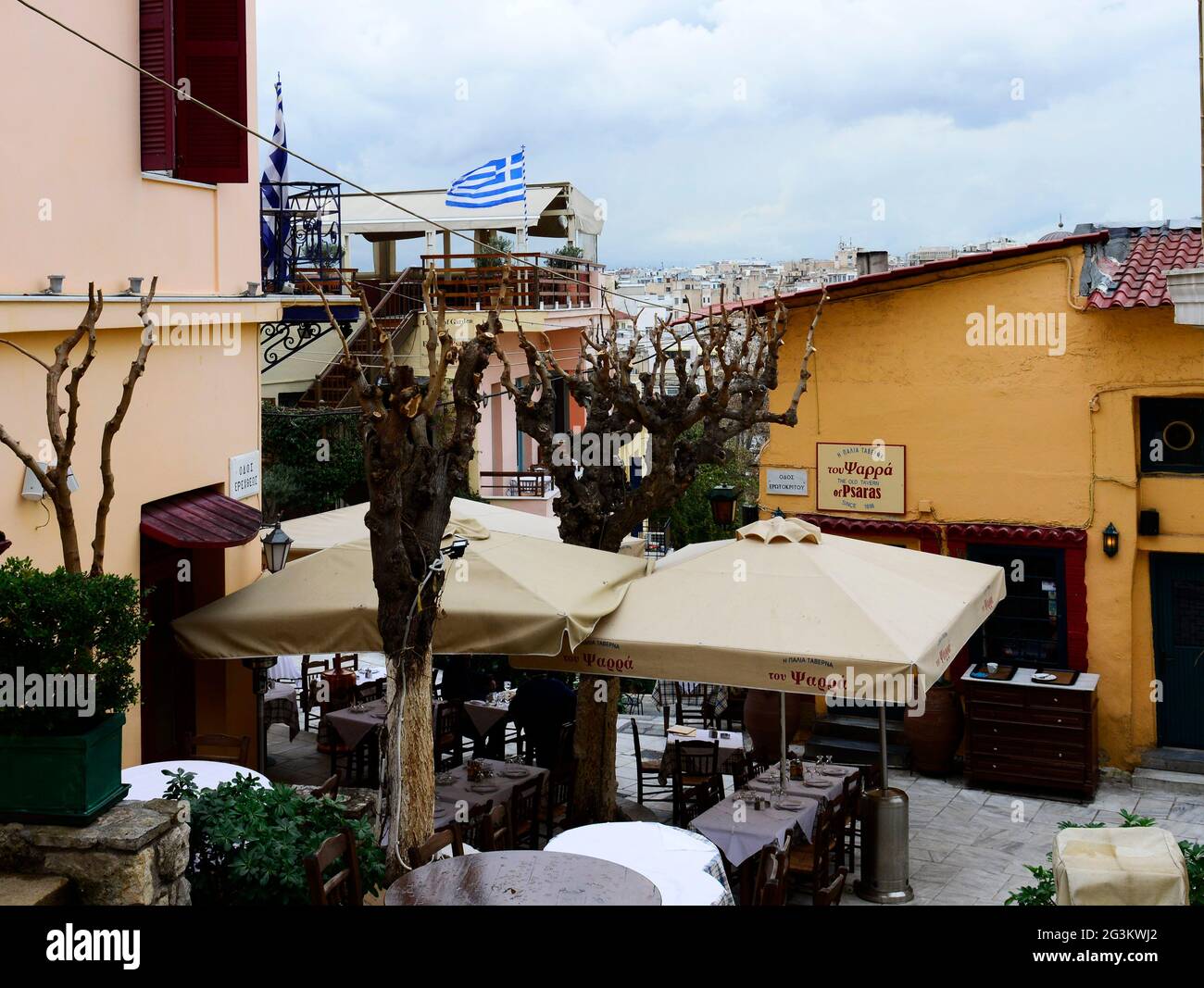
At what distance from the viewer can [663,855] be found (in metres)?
7.43

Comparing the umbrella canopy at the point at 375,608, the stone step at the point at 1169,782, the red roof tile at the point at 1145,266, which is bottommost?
the stone step at the point at 1169,782

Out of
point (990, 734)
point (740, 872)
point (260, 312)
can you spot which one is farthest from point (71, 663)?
point (990, 734)

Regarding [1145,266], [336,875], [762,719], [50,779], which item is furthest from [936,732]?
[50,779]

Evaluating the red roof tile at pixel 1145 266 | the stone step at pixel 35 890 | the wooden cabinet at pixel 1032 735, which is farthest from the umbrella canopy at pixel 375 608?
the red roof tile at pixel 1145 266

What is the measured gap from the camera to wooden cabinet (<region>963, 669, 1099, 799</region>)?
1263 cm

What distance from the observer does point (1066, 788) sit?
501 inches

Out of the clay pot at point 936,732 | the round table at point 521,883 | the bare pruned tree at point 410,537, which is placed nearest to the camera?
the round table at point 521,883

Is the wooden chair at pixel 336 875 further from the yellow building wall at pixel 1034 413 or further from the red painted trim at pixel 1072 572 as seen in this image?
the yellow building wall at pixel 1034 413

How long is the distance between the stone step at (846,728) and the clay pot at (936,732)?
0.79 meters

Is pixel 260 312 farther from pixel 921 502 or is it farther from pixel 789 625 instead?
pixel 921 502

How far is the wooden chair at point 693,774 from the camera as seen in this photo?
10820mm

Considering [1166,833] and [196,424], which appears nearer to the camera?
[1166,833]

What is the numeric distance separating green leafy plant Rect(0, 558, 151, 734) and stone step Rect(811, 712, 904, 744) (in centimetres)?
1042

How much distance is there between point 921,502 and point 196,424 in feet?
26.6
